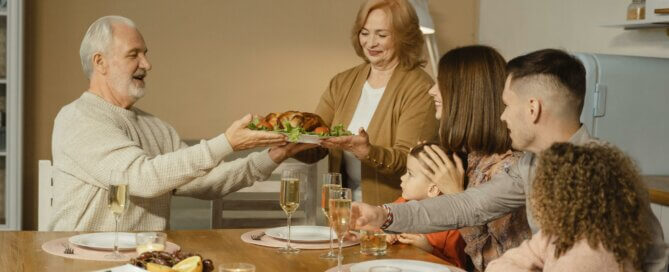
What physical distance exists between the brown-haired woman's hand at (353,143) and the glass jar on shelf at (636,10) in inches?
56.4

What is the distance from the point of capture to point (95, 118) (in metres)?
2.53

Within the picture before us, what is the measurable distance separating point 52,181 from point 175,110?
2.39 metres

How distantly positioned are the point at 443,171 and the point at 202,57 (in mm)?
2863

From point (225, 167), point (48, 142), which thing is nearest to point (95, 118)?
point (225, 167)

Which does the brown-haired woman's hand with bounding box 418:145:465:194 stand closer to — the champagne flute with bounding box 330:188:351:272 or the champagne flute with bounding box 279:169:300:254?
the champagne flute with bounding box 279:169:300:254

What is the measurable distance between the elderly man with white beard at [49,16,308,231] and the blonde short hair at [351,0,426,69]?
65 centimetres

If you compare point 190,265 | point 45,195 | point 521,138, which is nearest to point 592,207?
point 521,138

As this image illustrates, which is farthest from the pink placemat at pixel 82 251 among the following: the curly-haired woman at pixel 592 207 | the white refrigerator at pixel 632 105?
the white refrigerator at pixel 632 105

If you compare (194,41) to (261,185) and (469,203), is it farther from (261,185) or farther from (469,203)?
(469,203)

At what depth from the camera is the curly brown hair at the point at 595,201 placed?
1.36 m

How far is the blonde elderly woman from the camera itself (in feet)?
9.93

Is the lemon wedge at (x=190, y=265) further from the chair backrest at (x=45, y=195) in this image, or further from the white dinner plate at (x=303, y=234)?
the chair backrest at (x=45, y=195)

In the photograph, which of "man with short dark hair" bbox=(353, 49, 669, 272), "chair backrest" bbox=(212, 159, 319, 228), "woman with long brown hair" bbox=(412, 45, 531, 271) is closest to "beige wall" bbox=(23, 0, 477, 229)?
"chair backrest" bbox=(212, 159, 319, 228)

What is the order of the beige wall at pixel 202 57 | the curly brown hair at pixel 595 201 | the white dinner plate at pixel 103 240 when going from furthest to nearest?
the beige wall at pixel 202 57, the white dinner plate at pixel 103 240, the curly brown hair at pixel 595 201
